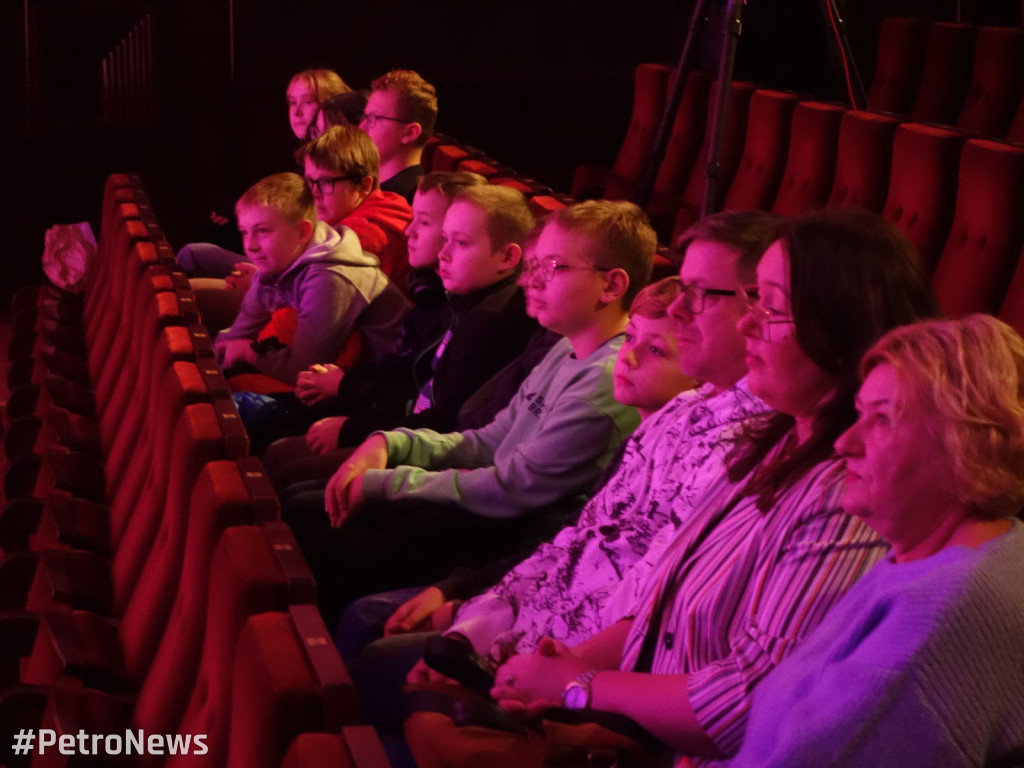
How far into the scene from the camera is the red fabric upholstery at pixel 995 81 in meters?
2.48

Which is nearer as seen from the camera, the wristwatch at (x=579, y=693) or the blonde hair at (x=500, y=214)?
the wristwatch at (x=579, y=693)

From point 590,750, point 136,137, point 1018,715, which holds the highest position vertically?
point 1018,715

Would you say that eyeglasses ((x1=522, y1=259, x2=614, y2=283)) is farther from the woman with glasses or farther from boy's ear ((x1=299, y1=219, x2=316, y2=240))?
boy's ear ((x1=299, y1=219, x2=316, y2=240))

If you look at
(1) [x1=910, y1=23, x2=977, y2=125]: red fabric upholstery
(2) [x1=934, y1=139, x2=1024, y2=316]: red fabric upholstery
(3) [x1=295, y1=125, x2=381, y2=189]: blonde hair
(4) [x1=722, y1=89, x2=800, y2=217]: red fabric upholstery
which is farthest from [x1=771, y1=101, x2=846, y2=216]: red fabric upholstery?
(1) [x1=910, y1=23, x2=977, y2=125]: red fabric upholstery

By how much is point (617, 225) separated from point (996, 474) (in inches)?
23.8

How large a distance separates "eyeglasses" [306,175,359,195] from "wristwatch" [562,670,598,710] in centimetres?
119

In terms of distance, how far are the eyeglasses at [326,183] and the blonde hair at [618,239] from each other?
76cm

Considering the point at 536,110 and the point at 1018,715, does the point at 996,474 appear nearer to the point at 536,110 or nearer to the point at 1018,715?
the point at 1018,715

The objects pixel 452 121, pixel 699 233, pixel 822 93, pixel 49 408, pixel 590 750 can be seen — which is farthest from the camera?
pixel 452 121

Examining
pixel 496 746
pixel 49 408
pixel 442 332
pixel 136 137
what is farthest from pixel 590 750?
pixel 136 137

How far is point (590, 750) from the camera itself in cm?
70

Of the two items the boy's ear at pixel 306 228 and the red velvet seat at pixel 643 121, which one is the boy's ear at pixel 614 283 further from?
the red velvet seat at pixel 643 121

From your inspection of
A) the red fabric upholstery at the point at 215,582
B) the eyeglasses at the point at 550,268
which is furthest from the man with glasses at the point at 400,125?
the red fabric upholstery at the point at 215,582

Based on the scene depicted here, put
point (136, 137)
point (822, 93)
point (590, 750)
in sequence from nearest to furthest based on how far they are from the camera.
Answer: point (590, 750) < point (822, 93) < point (136, 137)
